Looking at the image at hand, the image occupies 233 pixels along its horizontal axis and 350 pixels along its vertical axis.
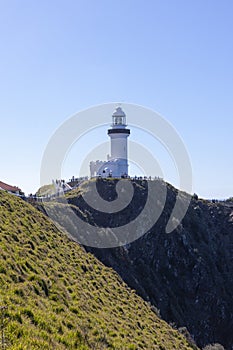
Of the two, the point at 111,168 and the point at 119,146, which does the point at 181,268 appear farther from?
the point at 119,146

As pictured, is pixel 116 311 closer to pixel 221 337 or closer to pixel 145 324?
pixel 145 324

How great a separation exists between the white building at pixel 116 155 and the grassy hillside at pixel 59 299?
107 ft

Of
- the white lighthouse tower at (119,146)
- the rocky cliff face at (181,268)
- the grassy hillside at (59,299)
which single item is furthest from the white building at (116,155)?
the grassy hillside at (59,299)

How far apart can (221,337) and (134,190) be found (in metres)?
19.1

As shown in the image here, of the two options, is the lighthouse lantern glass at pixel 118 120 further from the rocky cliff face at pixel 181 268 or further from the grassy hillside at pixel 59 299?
the grassy hillside at pixel 59 299

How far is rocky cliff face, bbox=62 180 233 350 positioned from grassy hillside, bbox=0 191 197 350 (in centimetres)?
1030

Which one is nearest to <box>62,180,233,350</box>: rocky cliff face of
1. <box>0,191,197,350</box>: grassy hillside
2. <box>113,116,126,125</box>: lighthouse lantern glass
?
<box>0,191,197,350</box>: grassy hillside

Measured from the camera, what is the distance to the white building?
2370 inches

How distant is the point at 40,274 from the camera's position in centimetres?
1675

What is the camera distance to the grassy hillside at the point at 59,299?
11387 mm

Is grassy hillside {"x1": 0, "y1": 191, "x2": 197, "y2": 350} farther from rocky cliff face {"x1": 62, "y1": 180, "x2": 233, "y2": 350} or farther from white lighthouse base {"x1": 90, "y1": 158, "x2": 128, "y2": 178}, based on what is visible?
white lighthouse base {"x1": 90, "y1": 158, "x2": 128, "y2": 178}

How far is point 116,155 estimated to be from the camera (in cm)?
6216

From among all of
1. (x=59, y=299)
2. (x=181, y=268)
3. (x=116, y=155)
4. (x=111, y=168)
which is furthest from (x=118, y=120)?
(x=59, y=299)

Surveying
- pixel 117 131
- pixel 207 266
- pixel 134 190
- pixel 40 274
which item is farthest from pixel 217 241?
pixel 40 274
